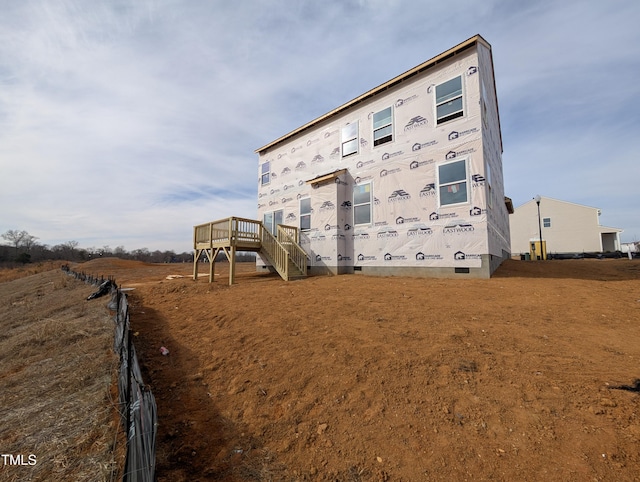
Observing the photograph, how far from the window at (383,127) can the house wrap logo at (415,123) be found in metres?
0.75

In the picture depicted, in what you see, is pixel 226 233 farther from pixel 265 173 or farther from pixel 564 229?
pixel 564 229

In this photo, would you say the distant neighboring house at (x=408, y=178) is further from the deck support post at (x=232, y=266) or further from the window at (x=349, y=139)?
the deck support post at (x=232, y=266)

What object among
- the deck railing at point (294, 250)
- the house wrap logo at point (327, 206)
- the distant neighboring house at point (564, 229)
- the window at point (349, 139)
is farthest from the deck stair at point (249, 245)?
the distant neighboring house at point (564, 229)

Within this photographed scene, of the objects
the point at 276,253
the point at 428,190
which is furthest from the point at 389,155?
the point at 276,253

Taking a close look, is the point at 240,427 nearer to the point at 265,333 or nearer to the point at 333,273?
the point at 265,333

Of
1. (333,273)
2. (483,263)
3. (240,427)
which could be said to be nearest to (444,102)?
(483,263)

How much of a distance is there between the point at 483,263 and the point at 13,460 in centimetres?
991

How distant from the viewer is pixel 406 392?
2941 mm

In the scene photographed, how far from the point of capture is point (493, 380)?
300 centimetres

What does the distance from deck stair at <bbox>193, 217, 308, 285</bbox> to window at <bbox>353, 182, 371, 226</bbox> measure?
297 centimetres

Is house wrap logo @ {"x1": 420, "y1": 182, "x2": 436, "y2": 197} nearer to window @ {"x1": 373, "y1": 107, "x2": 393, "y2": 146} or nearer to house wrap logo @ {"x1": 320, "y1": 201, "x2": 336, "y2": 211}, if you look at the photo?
window @ {"x1": 373, "y1": 107, "x2": 393, "y2": 146}

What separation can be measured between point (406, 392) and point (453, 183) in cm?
797

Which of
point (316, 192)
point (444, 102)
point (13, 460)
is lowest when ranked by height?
point (13, 460)

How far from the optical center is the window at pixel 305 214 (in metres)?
13.3
